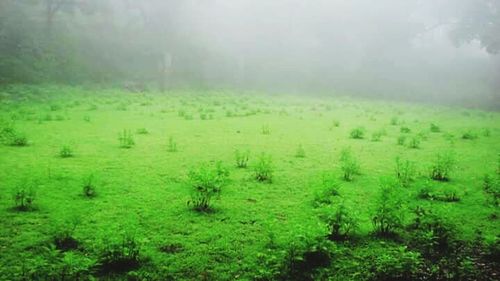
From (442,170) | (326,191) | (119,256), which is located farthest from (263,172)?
(119,256)

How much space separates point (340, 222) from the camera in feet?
27.2

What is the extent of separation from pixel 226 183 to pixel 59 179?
14.5 ft

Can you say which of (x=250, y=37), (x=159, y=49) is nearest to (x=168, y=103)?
(x=159, y=49)

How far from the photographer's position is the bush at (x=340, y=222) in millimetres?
8258

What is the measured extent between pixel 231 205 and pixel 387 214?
139 inches

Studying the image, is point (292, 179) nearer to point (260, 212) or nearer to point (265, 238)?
point (260, 212)

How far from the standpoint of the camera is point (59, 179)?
11227mm

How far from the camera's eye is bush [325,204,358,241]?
27.1ft

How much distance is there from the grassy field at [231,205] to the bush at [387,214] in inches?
1.6

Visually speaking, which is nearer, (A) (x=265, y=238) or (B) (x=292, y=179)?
(A) (x=265, y=238)

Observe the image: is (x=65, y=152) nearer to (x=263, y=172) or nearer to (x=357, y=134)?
(x=263, y=172)

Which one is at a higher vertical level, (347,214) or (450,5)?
(450,5)

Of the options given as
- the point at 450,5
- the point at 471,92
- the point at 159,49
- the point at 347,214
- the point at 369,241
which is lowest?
the point at 369,241

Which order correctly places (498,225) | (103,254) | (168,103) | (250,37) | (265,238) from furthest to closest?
(250,37) < (168,103) < (498,225) < (265,238) < (103,254)
